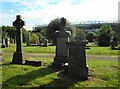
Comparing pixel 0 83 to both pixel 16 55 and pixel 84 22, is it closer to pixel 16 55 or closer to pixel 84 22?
pixel 16 55

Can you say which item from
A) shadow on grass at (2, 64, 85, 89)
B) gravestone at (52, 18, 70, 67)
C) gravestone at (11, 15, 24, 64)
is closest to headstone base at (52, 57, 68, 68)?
gravestone at (52, 18, 70, 67)

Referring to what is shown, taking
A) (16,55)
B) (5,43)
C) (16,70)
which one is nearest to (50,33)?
(5,43)

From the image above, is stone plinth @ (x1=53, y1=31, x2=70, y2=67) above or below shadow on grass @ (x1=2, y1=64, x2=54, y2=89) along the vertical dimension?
above

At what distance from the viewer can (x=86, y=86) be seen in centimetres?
930

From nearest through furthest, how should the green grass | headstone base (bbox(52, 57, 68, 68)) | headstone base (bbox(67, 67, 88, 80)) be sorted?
the green grass < headstone base (bbox(67, 67, 88, 80)) < headstone base (bbox(52, 57, 68, 68))

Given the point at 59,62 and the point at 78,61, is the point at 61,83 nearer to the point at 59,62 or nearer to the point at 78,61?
the point at 78,61

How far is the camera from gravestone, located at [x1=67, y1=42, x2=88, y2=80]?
10570 mm

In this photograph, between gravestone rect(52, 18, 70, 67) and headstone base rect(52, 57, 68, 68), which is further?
gravestone rect(52, 18, 70, 67)

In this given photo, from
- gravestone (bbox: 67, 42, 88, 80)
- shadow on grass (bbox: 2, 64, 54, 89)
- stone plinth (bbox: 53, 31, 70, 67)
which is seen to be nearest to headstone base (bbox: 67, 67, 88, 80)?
gravestone (bbox: 67, 42, 88, 80)

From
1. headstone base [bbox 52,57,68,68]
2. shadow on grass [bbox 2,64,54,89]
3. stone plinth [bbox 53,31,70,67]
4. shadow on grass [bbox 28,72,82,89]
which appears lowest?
shadow on grass [bbox 28,72,82,89]

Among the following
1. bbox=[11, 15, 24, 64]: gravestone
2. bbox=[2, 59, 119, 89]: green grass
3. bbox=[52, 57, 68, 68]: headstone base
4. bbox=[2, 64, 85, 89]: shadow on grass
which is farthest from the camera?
bbox=[11, 15, 24, 64]: gravestone

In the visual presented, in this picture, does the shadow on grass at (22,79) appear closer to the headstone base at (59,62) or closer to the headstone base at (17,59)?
the headstone base at (59,62)

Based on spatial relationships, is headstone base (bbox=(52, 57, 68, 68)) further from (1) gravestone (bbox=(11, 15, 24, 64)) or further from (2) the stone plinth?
(1) gravestone (bbox=(11, 15, 24, 64))

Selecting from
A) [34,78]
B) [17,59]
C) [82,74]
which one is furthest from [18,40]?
[82,74]
